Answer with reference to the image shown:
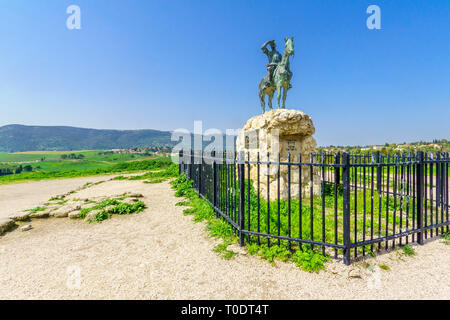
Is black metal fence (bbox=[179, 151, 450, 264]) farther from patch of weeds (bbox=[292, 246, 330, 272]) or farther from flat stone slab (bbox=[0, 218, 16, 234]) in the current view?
flat stone slab (bbox=[0, 218, 16, 234])

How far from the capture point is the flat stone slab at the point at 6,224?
16.8 feet

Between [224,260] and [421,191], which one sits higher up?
[421,191]

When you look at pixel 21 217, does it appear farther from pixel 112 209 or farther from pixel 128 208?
pixel 128 208

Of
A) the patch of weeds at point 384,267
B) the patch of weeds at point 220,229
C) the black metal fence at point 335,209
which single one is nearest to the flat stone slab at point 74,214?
the black metal fence at point 335,209

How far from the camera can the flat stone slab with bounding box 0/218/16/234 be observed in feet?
16.8

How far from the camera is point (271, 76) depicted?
9.99m

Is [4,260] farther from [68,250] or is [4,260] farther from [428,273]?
[428,273]

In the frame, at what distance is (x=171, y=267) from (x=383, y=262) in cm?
371

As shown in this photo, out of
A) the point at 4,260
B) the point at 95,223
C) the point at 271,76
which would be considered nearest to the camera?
the point at 4,260

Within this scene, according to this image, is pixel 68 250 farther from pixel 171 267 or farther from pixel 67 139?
pixel 67 139

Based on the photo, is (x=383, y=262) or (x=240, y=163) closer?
(x=383, y=262)

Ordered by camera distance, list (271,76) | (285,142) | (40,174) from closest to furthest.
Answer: (285,142)
(271,76)
(40,174)

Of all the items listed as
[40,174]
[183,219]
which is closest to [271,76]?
[183,219]

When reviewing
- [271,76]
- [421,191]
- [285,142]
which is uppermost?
[271,76]
